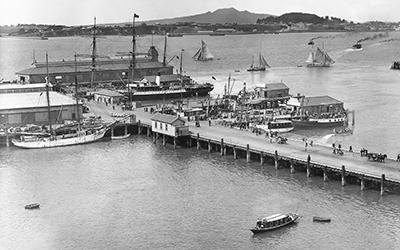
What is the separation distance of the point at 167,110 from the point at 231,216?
102 ft

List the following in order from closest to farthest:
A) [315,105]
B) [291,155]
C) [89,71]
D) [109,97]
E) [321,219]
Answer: [321,219]
[291,155]
[315,105]
[109,97]
[89,71]

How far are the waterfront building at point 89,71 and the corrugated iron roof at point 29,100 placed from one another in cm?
2122

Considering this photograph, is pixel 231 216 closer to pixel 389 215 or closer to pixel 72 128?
pixel 389 215

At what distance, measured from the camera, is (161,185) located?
46.7 meters

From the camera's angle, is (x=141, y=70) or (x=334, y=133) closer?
(x=334, y=133)

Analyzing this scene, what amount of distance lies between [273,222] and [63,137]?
27243 mm

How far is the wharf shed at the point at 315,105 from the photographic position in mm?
67562

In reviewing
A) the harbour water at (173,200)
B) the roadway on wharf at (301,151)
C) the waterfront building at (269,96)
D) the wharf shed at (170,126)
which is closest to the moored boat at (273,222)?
the harbour water at (173,200)

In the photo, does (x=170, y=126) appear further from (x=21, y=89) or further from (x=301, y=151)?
(x=21, y=89)

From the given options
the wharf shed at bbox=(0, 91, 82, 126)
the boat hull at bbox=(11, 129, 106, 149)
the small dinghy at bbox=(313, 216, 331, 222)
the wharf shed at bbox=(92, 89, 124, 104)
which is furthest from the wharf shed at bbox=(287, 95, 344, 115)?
the small dinghy at bbox=(313, 216, 331, 222)

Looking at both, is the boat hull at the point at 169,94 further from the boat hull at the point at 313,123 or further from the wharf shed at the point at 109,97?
the boat hull at the point at 313,123

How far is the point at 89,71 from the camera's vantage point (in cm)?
9369

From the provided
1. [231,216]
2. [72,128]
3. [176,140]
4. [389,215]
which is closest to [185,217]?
[231,216]

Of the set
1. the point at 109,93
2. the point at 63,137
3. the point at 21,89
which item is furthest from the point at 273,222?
the point at 109,93
